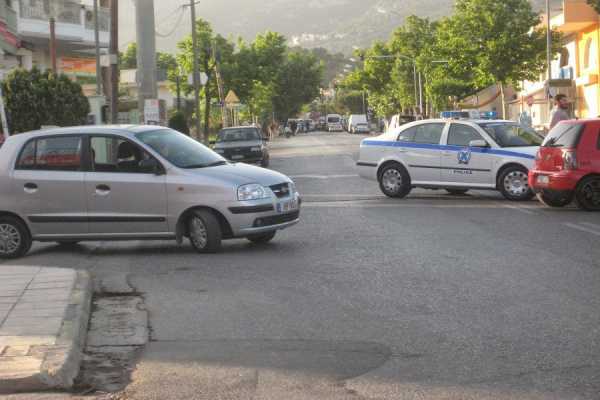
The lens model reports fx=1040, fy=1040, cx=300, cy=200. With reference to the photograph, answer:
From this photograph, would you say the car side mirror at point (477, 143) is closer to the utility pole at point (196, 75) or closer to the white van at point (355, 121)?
the utility pole at point (196, 75)

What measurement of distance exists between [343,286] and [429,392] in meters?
3.97

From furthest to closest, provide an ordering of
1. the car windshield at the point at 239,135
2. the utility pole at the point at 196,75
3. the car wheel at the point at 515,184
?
the utility pole at the point at 196,75, the car windshield at the point at 239,135, the car wheel at the point at 515,184

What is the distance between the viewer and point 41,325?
7.74m

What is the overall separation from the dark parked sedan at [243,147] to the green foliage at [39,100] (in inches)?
211

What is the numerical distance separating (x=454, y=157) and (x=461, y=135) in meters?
0.45

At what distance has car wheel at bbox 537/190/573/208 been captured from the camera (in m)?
17.0

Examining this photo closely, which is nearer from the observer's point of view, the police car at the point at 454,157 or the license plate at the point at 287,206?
the license plate at the point at 287,206

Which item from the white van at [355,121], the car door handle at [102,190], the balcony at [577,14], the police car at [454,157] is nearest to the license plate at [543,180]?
the police car at [454,157]

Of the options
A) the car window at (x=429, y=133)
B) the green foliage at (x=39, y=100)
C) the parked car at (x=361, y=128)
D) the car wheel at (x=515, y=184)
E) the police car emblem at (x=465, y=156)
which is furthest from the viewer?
the parked car at (x=361, y=128)

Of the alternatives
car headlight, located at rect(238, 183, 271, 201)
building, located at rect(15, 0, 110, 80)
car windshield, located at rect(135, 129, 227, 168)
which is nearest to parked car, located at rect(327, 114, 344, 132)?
building, located at rect(15, 0, 110, 80)

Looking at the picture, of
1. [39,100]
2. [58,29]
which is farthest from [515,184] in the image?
[58,29]

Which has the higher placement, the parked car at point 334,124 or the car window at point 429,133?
the parked car at point 334,124

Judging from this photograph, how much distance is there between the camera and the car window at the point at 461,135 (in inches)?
782

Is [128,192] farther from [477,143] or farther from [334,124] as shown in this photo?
[334,124]
